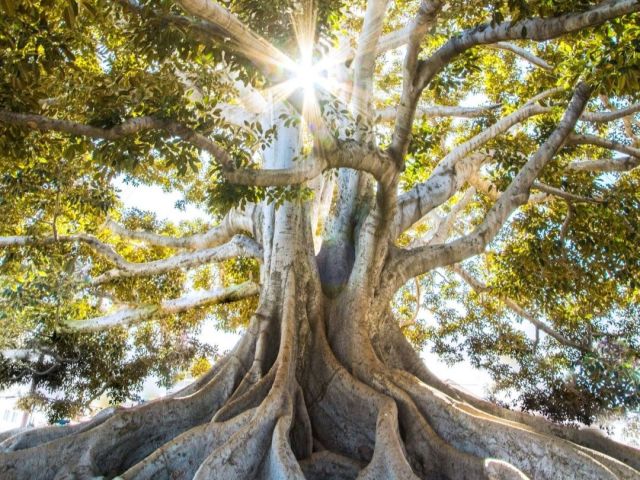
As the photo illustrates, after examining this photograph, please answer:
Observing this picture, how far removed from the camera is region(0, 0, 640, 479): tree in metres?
3.60

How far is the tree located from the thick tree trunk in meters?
0.02

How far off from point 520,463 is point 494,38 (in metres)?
3.13

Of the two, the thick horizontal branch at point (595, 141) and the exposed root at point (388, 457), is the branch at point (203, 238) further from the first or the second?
the thick horizontal branch at point (595, 141)

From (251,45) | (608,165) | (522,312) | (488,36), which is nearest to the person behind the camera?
(488,36)

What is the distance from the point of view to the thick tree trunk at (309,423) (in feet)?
11.3

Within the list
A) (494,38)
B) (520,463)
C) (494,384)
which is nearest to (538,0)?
(494,38)

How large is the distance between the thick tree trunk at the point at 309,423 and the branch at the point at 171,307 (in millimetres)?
1552

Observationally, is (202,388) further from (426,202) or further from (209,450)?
(426,202)

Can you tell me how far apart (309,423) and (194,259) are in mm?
3462

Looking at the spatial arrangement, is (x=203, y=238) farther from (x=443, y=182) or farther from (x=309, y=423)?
(x=309, y=423)

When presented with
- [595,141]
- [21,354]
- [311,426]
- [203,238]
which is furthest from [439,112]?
[21,354]

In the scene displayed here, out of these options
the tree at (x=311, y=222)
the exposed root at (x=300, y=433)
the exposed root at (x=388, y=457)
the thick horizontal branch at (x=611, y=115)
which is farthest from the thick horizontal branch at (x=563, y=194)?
the exposed root at (x=388, y=457)

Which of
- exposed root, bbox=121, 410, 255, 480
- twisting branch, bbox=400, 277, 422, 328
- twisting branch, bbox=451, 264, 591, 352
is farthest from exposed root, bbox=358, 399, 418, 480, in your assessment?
twisting branch, bbox=400, 277, 422, 328

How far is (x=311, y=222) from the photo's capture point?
20.8 ft
